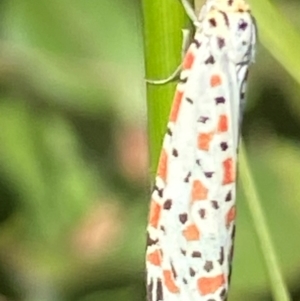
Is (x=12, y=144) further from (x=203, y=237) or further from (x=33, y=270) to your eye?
(x=203, y=237)

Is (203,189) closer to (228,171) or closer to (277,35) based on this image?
(228,171)

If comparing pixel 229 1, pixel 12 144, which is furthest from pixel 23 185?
pixel 229 1

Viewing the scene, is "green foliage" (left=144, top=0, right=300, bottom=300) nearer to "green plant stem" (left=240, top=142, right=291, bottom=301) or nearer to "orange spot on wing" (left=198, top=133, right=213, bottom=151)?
"green plant stem" (left=240, top=142, right=291, bottom=301)

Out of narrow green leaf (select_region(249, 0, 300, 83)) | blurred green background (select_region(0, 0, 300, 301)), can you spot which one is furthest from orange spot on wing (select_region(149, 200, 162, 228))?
blurred green background (select_region(0, 0, 300, 301))

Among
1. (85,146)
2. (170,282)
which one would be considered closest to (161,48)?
(170,282)

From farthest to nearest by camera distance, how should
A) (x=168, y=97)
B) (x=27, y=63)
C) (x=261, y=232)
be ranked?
(x=27, y=63)
(x=261, y=232)
(x=168, y=97)

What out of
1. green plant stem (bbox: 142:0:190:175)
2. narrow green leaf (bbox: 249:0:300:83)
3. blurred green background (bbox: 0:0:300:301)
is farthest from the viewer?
blurred green background (bbox: 0:0:300:301)
